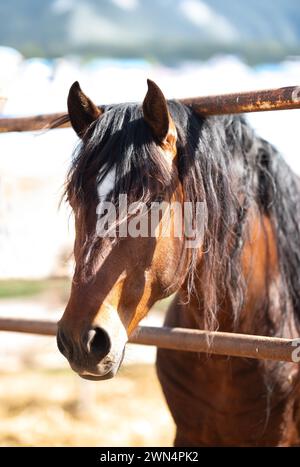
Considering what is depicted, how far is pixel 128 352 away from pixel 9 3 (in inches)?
162

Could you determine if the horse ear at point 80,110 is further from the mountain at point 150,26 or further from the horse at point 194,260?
the mountain at point 150,26

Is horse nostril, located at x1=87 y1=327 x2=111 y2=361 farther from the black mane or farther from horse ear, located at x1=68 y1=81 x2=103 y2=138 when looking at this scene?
horse ear, located at x1=68 y1=81 x2=103 y2=138

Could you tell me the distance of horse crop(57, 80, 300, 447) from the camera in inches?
69.8

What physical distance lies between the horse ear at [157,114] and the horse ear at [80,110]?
248 mm

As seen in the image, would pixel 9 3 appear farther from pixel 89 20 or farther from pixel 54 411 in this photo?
pixel 54 411

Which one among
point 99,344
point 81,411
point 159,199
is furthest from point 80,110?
point 81,411

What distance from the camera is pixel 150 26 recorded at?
5.63 m

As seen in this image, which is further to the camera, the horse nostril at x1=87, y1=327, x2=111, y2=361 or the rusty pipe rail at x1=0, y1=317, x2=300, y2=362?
the rusty pipe rail at x1=0, y1=317, x2=300, y2=362

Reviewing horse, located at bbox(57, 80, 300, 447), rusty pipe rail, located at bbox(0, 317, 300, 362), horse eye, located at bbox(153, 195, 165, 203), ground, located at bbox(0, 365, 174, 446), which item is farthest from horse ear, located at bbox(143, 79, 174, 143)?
ground, located at bbox(0, 365, 174, 446)

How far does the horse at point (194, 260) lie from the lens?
1773mm

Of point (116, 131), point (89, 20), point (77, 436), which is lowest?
point (77, 436)

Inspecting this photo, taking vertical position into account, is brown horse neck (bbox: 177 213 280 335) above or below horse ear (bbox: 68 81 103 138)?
below
